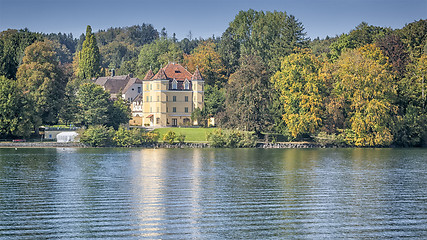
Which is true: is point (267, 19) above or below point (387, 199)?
above

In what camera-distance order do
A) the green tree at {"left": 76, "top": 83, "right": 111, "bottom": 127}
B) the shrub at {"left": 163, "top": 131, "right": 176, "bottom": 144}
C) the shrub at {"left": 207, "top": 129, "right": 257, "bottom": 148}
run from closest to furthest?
the shrub at {"left": 207, "top": 129, "right": 257, "bottom": 148} < the shrub at {"left": 163, "top": 131, "right": 176, "bottom": 144} < the green tree at {"left": 76, "top": 83, "right": 111, "bottom": 127}

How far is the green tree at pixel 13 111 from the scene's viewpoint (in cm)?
6700

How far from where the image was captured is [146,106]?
94.1 m

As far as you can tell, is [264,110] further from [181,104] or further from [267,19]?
[267,19]

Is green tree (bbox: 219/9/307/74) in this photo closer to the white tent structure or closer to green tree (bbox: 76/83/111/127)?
green tree (bbox: 76/83/111/127)

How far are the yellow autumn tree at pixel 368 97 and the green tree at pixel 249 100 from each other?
331 inches

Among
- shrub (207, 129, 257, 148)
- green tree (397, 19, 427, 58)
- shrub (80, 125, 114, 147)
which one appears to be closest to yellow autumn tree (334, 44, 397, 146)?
green tree (397, 19, 427, 58)

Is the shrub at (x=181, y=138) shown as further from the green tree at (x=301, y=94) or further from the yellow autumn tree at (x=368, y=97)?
the yellow autumn tree at (x=368, y=97)

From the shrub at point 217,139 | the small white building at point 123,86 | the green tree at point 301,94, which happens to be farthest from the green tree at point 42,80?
the small white building at point 123,86

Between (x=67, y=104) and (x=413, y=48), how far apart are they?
43020 millimetres

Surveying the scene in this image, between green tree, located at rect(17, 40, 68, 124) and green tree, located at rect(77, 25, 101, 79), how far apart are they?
3554 cm

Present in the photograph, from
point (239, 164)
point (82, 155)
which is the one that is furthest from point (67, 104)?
point (239, 164)

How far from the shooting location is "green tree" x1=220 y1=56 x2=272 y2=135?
71250 mm

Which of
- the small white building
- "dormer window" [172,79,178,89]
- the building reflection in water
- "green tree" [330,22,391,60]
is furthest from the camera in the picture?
the small white building
